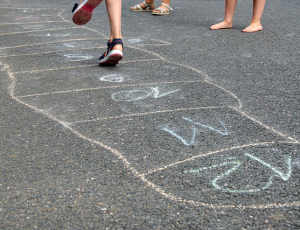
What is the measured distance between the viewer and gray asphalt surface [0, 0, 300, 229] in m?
1.99

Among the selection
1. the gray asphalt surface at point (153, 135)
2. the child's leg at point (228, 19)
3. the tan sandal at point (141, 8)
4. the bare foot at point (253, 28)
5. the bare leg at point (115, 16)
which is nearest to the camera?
the gray asphalt surface at point (153, 135)

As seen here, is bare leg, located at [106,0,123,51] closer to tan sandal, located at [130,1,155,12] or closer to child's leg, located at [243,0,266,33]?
child's leg, located at [243,0,266,33]

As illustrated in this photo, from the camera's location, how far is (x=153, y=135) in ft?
9.01

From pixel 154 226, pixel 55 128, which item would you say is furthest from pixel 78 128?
pixel 154 226

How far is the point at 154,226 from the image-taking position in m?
1.87

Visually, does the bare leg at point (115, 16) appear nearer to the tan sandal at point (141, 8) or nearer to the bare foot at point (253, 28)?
the bare foot at point (253, 28)

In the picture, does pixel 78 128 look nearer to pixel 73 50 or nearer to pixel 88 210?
pixel 88 210

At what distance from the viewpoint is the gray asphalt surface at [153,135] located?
199cm

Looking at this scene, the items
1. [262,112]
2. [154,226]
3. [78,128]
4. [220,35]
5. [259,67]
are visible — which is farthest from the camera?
[220,35]

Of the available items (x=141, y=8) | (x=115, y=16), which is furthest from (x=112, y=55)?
(x=141, y=8)

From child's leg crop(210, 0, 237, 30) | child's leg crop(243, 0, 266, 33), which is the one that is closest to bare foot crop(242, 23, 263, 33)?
child's leg crop(243, 0, 266, 33)

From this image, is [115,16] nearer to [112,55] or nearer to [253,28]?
[112,55]

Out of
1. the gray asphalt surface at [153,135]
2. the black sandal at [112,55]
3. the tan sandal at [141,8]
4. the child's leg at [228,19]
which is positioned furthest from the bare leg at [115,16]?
the tan sandal at [141,8]

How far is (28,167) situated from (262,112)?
1.61 m
